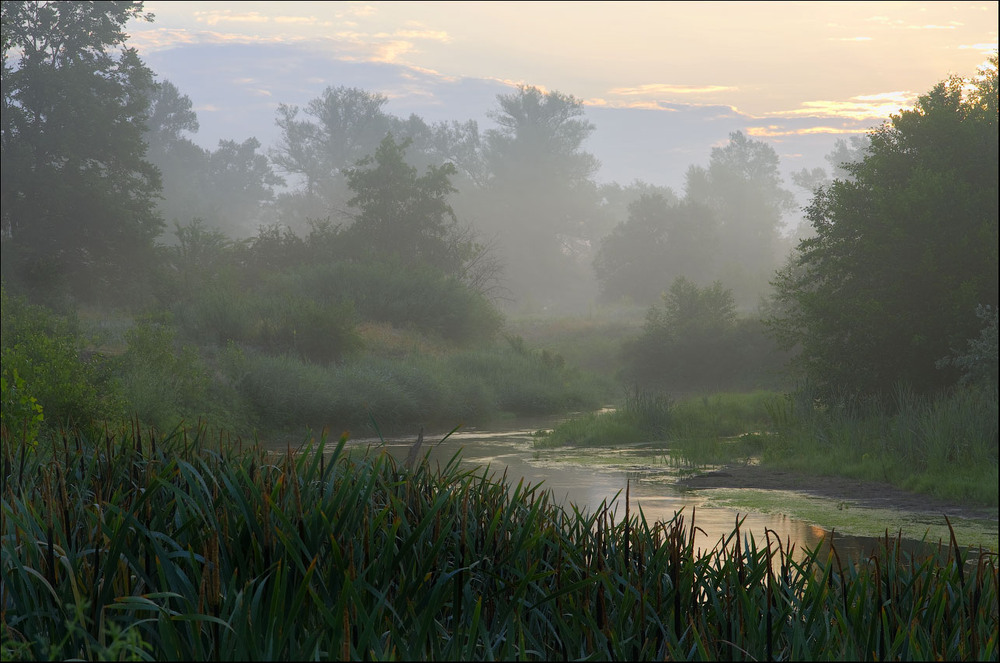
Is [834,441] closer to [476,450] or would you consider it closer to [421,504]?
[476,450]

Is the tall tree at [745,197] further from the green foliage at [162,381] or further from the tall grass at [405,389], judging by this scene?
the green foliage at [162,381]

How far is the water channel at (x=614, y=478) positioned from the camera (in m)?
10.7

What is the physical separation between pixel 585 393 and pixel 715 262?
3905 cm

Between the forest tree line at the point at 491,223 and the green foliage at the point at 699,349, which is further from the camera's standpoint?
the green foliage at the point at 699,349

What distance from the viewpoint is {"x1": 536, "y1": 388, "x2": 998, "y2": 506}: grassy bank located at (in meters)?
13.5

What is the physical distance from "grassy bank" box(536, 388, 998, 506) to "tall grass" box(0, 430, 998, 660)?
915cm

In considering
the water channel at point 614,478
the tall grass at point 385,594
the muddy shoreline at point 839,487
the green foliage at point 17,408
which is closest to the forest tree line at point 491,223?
the muddy shoreline at point 839,487

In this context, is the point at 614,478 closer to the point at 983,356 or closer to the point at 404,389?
the point at 983,356

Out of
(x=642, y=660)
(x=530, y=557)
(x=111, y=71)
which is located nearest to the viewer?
(x=642, y=660)

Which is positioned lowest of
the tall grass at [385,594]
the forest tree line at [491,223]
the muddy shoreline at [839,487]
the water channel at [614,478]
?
the water channel at [614,478]

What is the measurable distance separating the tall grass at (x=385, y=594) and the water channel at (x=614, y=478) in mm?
4118

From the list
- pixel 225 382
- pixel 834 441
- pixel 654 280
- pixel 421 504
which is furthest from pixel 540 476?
pixel 654 280

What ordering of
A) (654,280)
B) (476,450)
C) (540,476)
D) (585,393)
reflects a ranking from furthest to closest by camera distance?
(654,280) → (585,393) → (476,450) → (540,476)

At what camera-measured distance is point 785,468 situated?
15352 mm
